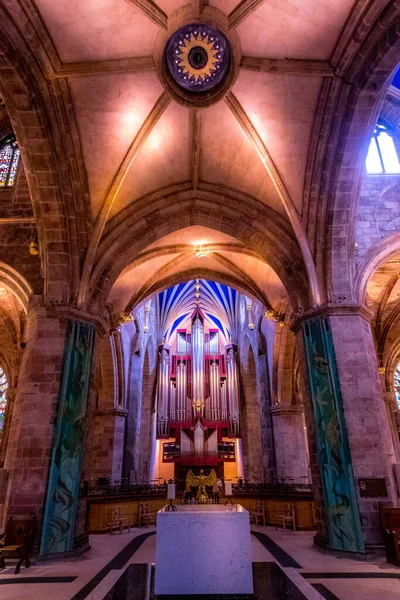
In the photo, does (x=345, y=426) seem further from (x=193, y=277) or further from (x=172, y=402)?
(x=172, y=402)

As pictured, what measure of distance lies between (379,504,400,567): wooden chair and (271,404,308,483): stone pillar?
288 inches

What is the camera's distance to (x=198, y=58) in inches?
298

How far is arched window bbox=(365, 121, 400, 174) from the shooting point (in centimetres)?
1073

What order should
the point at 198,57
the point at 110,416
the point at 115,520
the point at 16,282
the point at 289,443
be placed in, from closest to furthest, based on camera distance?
the point at 198,57 < the point at 16,282 < the point at 115,520 < the point at 289,443 < the point at 110,416

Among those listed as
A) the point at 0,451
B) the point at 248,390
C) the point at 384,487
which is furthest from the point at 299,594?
the point at 248,390

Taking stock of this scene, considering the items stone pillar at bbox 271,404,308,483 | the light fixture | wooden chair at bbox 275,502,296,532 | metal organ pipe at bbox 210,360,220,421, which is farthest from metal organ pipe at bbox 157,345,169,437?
wooden chair at bbox 275,502,296,532

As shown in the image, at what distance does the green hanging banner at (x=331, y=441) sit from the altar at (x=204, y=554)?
12.3 feet

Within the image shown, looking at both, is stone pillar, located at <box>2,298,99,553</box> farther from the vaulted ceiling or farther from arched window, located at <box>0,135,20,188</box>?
arched window, located at <box>0,135,20,188</box>

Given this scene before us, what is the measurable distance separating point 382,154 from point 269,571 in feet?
35.5

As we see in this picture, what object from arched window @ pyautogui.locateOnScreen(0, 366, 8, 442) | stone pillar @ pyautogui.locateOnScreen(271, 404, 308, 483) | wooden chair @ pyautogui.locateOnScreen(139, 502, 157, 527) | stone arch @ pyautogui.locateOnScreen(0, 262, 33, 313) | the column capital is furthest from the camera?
arched window @ pyautogui.locateOnScreen(0, 366, 8, 442)

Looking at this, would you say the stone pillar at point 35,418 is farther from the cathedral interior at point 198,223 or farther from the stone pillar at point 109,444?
the stone pillar at point 109,444

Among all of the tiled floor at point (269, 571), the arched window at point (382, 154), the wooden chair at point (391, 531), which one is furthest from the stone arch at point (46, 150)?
the wooden chair at point (391, 531)

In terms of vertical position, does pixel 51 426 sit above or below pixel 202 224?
below

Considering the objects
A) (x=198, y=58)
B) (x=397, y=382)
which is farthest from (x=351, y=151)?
(x=397, y=382)
